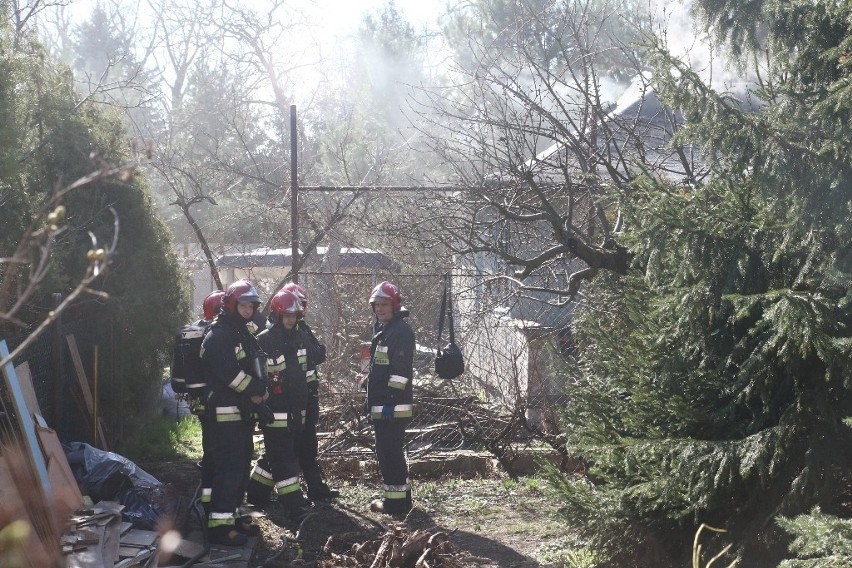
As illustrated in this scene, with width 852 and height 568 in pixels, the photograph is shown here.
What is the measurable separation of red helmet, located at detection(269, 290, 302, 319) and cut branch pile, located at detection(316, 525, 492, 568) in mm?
1973

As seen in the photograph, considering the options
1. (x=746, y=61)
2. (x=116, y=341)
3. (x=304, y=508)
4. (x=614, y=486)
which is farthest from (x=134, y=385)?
(x=746, y=61)

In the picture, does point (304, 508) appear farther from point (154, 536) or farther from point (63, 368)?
point (63, 368)

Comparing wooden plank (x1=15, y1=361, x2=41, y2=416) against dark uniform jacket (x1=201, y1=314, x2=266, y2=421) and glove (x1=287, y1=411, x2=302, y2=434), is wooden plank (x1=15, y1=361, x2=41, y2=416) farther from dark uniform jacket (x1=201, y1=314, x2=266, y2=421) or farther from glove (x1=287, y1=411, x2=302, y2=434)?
glove (x1=287, y1=411, x2=302, y2=434)

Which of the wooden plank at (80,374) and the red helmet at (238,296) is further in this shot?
the wooden plank at (80,374)

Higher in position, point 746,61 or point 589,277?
point 746,61

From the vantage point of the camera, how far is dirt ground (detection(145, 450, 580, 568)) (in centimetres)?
693

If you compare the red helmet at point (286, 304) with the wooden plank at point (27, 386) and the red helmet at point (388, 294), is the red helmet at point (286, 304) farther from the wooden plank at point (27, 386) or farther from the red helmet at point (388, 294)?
the wooden plank at point (27, 386)

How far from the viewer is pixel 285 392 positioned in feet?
25.8

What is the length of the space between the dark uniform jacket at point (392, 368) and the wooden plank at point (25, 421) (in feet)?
9.00

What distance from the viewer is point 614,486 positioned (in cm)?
577

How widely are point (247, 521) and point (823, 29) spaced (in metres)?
5.42

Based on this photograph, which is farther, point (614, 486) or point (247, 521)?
point (247, 521)

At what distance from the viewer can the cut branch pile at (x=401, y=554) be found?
632 cm

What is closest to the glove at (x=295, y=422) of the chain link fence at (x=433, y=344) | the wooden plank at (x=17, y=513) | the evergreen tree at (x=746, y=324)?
the chain link fence at (x=433, y=344)
